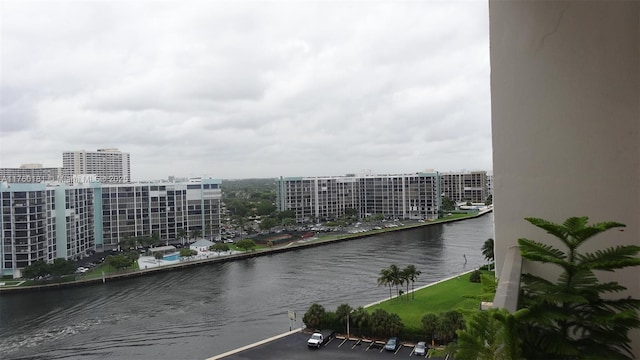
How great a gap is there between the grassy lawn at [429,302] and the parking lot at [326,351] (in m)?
0.61

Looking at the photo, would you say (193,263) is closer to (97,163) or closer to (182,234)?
(182,234)

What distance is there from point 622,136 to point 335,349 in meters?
5.12

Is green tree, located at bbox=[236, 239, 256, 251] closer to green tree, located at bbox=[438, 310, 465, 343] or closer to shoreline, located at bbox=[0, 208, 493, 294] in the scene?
shoreline, located at bbox=[0, 208, 493, 294]

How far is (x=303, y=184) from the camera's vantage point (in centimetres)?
2102

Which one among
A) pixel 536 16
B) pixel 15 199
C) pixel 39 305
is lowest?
pixel 39 305

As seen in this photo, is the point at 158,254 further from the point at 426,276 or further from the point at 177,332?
the point at 426,276

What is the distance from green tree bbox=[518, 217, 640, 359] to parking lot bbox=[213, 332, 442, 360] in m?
4.74

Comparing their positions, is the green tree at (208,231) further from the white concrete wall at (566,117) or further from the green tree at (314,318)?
the white concrete wall at (566,117)

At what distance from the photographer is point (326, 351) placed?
5.49m

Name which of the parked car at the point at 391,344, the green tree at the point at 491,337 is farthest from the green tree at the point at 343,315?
the green tree at the point at 491,337

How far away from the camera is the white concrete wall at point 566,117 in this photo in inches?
39.2

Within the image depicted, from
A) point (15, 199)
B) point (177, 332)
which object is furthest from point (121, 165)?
point (177, 332)

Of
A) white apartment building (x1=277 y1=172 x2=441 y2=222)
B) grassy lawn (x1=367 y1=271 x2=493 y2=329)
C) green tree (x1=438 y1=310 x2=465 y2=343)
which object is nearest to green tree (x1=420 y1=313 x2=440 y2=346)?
green tree (x1=438 y1=310 x2=465 y2=343)

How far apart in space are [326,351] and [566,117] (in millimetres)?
5036
